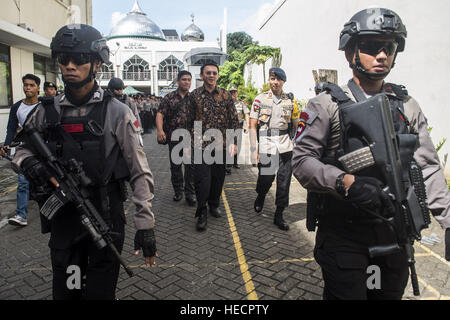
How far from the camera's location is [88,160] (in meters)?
2.19

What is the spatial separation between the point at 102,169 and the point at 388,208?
5.51 ft

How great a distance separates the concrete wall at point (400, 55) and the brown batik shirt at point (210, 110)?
488 cm

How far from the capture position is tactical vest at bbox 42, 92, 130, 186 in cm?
219

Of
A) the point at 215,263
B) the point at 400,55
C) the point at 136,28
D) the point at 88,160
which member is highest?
the point at 136,28

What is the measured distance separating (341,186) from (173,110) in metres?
4.79

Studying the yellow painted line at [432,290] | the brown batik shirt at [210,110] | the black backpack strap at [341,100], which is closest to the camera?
the black backpack strap at [341,100]

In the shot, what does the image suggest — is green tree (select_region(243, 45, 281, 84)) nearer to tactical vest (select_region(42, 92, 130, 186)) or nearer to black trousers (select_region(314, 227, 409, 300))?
tactical vest (select_region(42, 92, 130, 186))

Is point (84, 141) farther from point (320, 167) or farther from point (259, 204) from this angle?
point (259, 204)

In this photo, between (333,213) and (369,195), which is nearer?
(369,195)

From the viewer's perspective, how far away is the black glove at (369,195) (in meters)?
1.75

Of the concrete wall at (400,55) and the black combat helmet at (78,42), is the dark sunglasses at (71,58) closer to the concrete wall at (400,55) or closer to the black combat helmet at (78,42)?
the black combat helmet at (78,42)

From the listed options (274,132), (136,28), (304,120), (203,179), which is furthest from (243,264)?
(136,28)

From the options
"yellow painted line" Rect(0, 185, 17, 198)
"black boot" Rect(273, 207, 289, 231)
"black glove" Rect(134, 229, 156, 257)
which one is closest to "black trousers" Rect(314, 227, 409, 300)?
"black glove" Rect(134, 229, 156, 257)

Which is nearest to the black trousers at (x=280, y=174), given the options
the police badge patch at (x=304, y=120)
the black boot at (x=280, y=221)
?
the black boot at (x=280, y=221)
